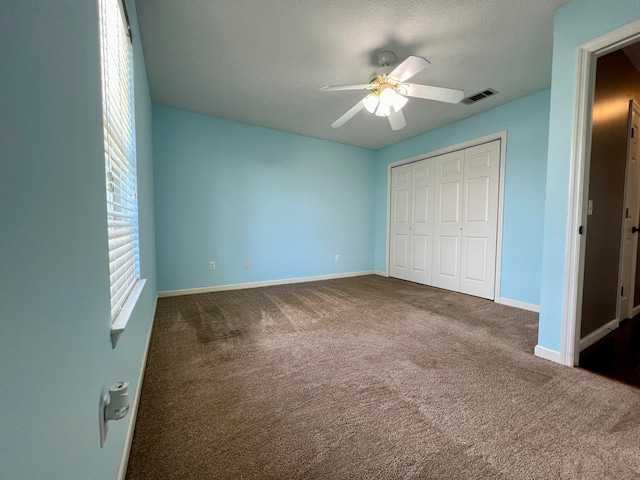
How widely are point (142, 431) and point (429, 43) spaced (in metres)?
3.13

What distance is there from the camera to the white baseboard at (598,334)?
6.54ft

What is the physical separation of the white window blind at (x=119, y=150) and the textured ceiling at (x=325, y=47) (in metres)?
0.72

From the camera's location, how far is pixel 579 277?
1.72m

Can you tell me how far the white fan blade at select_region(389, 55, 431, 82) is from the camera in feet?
5.48

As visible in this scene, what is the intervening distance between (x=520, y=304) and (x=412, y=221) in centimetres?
189

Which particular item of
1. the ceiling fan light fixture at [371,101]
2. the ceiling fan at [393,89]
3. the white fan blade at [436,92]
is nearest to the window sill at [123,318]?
the ceiling fan at [393,89]

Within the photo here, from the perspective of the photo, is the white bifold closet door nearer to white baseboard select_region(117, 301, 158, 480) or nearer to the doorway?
the doorway

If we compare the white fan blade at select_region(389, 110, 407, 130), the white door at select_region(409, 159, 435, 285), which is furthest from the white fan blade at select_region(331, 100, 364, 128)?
the white door at select_region(409, 159, 435, 285)

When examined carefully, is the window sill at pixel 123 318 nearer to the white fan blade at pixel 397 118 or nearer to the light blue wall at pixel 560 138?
the white fan blade at pixel 397 118

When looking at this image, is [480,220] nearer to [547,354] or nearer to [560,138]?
[560,138]

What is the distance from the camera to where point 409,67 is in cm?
177

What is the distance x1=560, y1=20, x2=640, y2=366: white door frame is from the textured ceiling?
460mm

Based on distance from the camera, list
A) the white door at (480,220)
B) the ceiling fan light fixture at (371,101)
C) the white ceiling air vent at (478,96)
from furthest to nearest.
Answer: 1. the white door at (480,220)
2. the white ceiling air vent at (478,96)
3. the ceiling fan light fixture at (371,101)

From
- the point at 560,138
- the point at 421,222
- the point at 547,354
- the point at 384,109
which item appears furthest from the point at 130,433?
the point at 421,222
